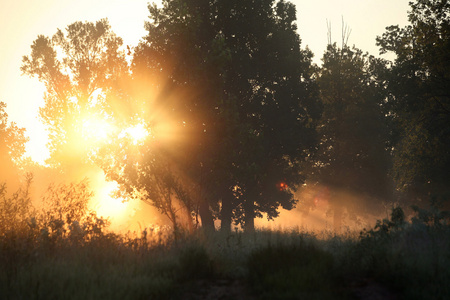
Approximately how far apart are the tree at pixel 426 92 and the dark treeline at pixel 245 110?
0.08 metres

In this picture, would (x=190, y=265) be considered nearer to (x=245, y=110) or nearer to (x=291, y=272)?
(x=291, y=272)

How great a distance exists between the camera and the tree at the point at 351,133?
3344 cm

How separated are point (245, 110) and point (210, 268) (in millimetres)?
15073

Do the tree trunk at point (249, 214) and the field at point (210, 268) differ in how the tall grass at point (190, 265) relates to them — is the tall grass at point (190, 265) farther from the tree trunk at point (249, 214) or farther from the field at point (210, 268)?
the tree trunk at point (249, 214)

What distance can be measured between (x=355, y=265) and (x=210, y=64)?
9.29 m

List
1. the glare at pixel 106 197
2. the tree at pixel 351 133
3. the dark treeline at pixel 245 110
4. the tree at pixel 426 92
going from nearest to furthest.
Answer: the glare at pixel 106 197 → the dark treeline at pixel 245 110 → the tree at pixel 426 92 → the tree at pixel 351 133

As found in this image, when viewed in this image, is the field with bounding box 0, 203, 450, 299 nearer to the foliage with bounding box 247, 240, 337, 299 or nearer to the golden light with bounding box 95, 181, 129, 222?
the foliage with bounding box 247, 240, 337, 299

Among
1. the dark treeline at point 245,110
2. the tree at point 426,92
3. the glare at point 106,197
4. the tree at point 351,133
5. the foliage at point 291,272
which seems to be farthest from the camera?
the tree at point 351,133

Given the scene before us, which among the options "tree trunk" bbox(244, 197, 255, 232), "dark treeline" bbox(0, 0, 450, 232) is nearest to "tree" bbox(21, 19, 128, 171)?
"dark treeline" bbox(0, 0, 450, 232)

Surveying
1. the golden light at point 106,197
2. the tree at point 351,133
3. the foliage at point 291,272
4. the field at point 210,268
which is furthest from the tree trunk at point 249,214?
the foliage at point 291,272

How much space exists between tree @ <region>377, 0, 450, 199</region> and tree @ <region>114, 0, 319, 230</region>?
17.7 feet

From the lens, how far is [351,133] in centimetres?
3391

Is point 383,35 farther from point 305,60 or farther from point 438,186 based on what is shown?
point 438,186

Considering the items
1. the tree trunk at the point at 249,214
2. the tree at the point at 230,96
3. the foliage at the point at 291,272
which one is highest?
the tree at the point at 230,96
